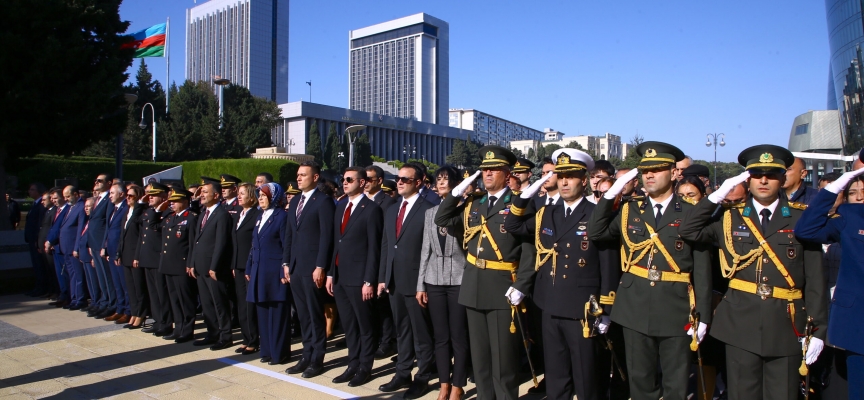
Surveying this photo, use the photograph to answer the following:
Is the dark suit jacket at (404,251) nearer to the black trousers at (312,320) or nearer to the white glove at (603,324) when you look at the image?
the black trousers at (312,320)

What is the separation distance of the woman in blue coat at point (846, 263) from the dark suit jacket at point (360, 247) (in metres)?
3.47

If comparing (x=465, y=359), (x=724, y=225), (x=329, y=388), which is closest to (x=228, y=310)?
(x=329, y=388)

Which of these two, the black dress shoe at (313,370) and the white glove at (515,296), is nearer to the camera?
the white glove at (515,296)

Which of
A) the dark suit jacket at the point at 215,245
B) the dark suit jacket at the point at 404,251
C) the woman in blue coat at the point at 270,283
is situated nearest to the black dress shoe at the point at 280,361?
the woman in blue coat at the point at 270,283

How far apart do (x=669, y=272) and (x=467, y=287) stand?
4.91 feet

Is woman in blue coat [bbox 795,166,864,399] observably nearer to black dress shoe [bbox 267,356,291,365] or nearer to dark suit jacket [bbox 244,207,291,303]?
dark suit jacket [bbox 244,207,291,303]

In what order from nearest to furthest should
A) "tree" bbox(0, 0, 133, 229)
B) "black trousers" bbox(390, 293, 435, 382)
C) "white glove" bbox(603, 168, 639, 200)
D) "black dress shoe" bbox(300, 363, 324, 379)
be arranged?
"white glove" bbox(603, 168, 639, 200)
"black trousers" bbox(390, 293, 435, 382)
"black dress shoe" bbox(300, 363, 324, 379)
"tree" bbox(0, 0, 133, 229)

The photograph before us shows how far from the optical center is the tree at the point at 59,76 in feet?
50.2

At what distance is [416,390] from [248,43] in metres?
128

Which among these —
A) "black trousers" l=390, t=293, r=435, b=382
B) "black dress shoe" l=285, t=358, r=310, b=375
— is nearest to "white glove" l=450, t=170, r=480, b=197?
"black trousers" l=390, t=293, r=435, b=382

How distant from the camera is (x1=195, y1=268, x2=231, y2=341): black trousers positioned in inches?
272

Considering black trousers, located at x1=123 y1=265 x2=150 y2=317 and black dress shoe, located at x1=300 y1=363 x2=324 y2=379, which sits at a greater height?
black trousers, located at x1=123 y1=265 x2=150 y2=317

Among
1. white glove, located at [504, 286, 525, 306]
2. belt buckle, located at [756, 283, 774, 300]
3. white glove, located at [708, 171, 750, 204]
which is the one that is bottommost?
white glove, located at [504, 286, 525, 306]

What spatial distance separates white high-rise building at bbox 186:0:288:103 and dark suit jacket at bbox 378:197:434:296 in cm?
11928
